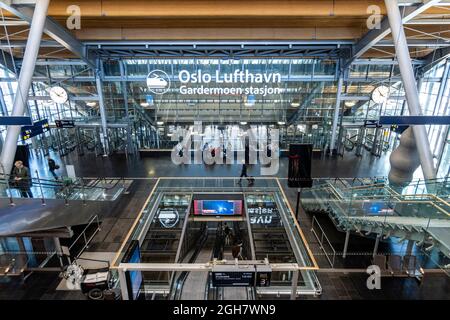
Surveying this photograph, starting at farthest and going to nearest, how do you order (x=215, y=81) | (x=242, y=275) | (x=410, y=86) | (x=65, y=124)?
(x=215, y=81) → (x=65, y=124) → (x=410, y=86) → (x=242, y=275)

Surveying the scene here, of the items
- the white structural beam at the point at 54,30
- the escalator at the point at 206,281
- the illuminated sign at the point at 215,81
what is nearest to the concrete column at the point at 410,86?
the escalator at the point at 206,281

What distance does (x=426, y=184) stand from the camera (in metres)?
7.60

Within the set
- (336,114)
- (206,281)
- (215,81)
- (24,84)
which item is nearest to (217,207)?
(206,281)

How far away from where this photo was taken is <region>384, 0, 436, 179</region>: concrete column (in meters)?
8.34

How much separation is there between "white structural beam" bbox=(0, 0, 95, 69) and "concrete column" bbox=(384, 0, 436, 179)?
40.5 feet

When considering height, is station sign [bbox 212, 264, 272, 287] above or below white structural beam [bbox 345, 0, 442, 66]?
below

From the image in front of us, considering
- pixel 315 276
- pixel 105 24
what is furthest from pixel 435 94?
pixel 105 24

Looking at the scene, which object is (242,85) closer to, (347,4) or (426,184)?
(347,4)

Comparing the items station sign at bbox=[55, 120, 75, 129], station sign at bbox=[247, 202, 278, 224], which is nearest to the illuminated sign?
station sign at bbox=[55, 120, 75, 129]

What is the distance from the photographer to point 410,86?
8.55m

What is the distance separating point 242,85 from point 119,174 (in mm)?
9720

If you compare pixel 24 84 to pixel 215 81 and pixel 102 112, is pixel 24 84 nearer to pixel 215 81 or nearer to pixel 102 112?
pixel 102 112

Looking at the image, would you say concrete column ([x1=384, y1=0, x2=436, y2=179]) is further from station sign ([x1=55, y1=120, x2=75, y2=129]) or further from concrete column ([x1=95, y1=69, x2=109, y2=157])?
station sign ([x1=55, y1=120, x2=75, y2=129])

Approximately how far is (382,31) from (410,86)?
4849 mm
